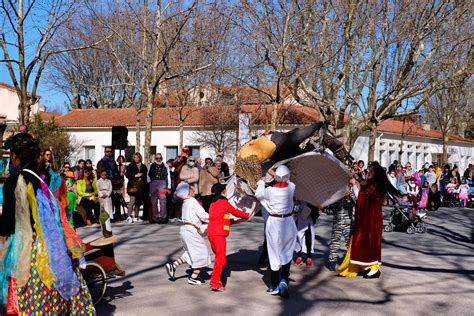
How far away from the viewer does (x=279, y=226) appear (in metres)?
8.26

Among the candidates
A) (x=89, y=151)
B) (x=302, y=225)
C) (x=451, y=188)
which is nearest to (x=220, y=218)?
(x=302, y=225)

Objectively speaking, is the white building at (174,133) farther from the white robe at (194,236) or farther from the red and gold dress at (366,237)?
the white robe at (194,236)

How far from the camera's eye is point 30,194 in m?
5.50

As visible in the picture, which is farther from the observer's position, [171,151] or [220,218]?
[171,151]

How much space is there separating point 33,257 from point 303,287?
4.36 m

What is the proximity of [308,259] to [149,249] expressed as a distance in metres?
3.14

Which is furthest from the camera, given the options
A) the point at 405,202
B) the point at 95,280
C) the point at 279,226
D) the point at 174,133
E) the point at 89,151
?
the point at 89,151

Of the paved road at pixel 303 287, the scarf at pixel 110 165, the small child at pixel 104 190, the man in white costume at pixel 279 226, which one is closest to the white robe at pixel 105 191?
the small child at pixel 104 190

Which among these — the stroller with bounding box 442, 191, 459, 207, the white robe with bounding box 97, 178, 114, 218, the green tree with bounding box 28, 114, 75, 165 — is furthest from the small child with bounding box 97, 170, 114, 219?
the green tree with bounding box 28, 114, 75, 165

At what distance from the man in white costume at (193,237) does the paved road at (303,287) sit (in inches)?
9.5

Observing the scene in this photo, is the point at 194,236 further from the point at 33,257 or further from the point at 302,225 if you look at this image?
the point at 33,257

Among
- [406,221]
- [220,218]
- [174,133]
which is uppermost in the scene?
[174,133]

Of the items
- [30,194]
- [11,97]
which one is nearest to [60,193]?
[30,194]

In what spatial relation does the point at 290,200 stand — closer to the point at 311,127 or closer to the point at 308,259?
the point at 311,127
